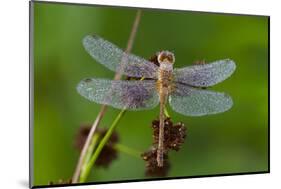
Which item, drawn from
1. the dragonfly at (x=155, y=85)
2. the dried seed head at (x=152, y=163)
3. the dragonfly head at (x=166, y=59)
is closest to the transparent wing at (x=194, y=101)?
the dragonfly at (x=155, y=85)

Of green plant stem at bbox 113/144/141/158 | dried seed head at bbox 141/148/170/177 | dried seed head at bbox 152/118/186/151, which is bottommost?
dried seed head at bbox 141/148/170/177

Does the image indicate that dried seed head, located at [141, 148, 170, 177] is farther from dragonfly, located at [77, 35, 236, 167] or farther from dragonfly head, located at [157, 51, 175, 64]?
dragonfly head, located at [157, 51, 175, 64]

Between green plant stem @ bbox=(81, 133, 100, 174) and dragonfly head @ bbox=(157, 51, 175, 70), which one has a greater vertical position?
dragonfly head @ bbox=(157, 51, 175, 70)

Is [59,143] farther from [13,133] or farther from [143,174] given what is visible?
[143,174]

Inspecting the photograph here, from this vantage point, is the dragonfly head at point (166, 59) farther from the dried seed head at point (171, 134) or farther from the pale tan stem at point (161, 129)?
the dried seed head at point (171, 134)

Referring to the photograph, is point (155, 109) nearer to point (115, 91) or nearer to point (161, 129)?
point (161, 129)

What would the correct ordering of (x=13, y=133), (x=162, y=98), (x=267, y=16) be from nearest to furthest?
(x=13, y=133), (x=162, y=98), (x=267, y=16)

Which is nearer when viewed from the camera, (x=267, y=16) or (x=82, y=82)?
(x=82, y=82)

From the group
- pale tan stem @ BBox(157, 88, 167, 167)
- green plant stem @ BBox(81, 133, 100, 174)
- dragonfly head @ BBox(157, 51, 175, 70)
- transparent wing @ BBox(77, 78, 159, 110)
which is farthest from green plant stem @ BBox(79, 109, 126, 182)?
dragonfly head @ BBox(157, 51, 175, 70)

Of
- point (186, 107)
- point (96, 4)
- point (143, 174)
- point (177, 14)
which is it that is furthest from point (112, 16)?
point (143, 174)
